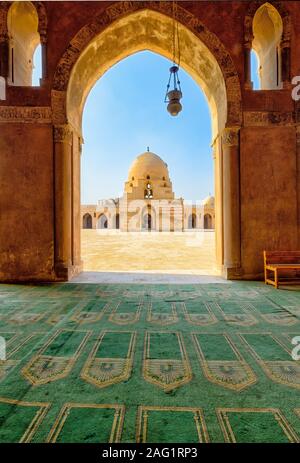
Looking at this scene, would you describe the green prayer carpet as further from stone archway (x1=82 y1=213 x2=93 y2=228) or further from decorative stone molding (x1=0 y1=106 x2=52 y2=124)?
stone archway (x1=82 y1=213 x2=93 y2=228)

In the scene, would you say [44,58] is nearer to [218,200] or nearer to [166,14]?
[166,14]

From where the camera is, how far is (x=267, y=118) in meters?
6.48

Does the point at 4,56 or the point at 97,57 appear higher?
the point at 97,57

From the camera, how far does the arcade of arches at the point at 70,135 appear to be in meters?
6.40

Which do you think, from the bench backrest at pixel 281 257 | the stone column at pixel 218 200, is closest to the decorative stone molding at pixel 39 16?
the stone column at pixel 218 200

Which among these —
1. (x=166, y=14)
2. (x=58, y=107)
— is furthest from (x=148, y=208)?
(x=58, y=107)

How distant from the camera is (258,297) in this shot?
4961mm

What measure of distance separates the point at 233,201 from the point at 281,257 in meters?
1.67

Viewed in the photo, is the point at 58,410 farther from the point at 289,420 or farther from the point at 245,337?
the point at 245,337

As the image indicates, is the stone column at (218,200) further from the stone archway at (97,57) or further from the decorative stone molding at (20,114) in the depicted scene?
the decorative stone molding at (20,114)

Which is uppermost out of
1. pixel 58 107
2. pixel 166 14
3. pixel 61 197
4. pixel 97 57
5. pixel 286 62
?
pixel 166 14

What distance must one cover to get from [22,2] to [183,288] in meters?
7.65

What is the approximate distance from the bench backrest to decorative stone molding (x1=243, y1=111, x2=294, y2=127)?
3.04m

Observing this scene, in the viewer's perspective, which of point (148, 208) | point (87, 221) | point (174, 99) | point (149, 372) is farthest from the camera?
point (87, 221)
